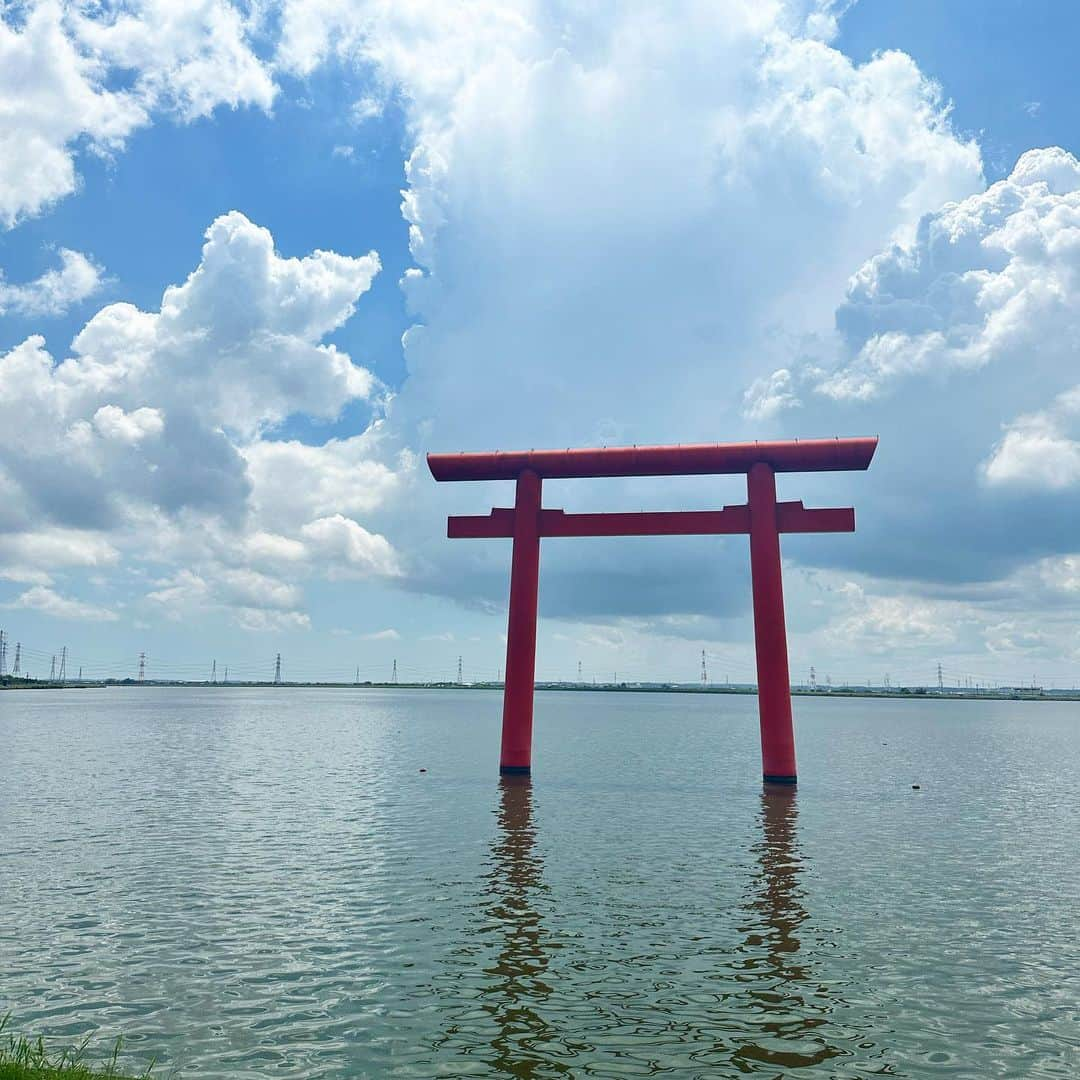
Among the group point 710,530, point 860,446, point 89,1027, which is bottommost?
point 89,1027

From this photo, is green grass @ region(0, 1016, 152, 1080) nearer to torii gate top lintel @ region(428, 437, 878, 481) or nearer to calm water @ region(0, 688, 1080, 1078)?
calm water @ region(0, 688, 1080, 1078)

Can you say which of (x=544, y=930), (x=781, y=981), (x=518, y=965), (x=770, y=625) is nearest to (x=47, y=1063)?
(x=518, y=965)

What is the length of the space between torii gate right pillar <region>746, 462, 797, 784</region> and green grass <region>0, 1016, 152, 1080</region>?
1598cm

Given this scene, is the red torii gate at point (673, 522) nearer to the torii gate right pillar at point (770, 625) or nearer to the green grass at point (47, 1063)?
the torii gate right pillar at point (770, 625)

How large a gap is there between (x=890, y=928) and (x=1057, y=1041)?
10.6 feet

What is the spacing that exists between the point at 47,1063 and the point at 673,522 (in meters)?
17.7

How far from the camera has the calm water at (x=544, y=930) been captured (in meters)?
6.86

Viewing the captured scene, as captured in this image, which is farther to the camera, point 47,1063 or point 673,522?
point 673,522

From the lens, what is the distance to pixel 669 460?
21.3m

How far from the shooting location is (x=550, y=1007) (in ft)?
24.8

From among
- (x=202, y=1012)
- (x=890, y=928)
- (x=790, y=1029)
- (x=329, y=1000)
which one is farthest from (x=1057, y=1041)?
(x=202, y=1012)

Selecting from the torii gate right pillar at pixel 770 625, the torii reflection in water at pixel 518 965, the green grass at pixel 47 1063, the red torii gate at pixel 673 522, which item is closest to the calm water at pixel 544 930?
the torii reflection in water at pixel 518 965

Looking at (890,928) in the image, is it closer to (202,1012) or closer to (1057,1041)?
(1057,1041)

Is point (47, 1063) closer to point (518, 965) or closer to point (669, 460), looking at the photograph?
point (518, 965)
